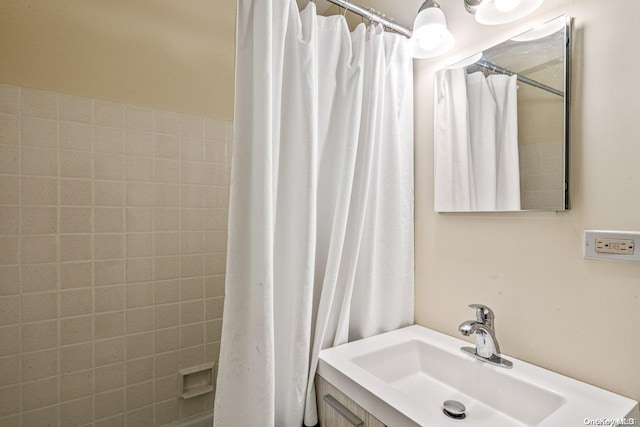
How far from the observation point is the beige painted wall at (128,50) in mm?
1228

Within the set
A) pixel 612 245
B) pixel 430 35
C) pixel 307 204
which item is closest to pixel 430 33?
pixel 430 35

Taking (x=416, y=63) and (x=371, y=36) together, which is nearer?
(x=371, y=36)

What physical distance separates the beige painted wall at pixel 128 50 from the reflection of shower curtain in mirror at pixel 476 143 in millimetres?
1118

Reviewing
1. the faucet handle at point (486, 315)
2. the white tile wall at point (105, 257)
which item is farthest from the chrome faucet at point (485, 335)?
the white tile wall at point (105, 257)

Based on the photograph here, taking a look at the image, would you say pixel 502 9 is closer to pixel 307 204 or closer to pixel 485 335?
pixel 307 204

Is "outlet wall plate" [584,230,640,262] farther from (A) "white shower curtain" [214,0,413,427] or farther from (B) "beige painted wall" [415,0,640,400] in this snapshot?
(A) "white shower curtain" [214,0,413,427]

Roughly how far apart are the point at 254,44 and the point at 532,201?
3.27 feet

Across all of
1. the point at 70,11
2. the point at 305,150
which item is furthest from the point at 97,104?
the point at 305,150

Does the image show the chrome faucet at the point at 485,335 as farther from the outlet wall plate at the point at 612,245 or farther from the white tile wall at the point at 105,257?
the white tile wall at the point at 105,257

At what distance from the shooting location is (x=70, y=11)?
127cm

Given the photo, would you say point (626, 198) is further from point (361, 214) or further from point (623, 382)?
point (361, 214)

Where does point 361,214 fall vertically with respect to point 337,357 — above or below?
above

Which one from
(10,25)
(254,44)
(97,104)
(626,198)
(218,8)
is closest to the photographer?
(626,198)

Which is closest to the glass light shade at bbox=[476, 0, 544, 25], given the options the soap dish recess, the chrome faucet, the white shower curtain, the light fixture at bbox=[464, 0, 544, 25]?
the light fixture at bbox=[464, 0, 544, 25]
